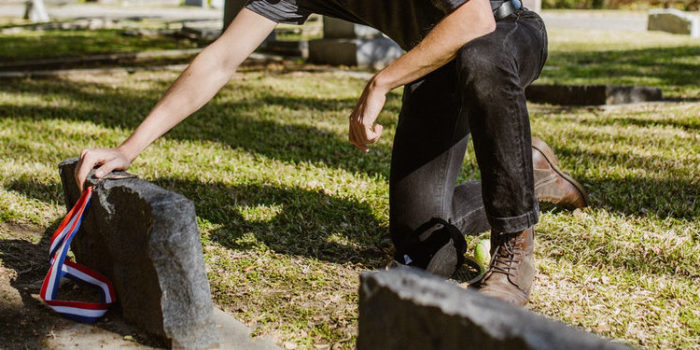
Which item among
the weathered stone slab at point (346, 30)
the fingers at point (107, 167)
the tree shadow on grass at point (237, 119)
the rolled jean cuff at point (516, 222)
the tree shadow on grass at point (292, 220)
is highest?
the weathered stone slab at point (346, 30)

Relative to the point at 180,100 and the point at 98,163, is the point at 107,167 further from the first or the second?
the point at 180,100

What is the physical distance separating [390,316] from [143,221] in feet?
3.27

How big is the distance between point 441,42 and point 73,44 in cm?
1063

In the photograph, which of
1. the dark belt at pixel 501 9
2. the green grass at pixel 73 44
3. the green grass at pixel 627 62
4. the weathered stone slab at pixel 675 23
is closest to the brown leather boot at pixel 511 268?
the dark belt at pixel 501 9

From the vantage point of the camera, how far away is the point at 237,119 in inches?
221

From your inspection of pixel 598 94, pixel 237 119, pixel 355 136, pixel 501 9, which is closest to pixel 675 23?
pixel 598 94

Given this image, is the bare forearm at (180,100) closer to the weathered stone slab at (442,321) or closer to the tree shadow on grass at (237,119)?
the weathered stone slab at (442,321)

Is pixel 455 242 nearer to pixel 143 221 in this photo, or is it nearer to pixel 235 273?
pixel 235 273

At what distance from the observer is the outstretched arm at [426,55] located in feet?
7.16

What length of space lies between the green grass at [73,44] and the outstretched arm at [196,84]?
7.53 metres

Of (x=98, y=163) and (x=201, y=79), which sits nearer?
(x=98, y=163)

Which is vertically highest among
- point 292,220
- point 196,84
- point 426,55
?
point 426,55

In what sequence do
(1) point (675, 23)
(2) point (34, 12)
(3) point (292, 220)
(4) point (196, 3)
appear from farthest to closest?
1. (4) point (196, 3)
2. (2) point (34, 12)
3. (1) point (675, 23)
4. (3) point (292, 220)

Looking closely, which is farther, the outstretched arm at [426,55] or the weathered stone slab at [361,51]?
the weathered stone slab at [361,51]
